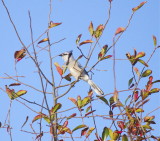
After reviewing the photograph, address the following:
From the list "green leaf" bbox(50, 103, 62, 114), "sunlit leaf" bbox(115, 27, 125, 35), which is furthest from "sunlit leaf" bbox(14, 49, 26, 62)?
"sunlit leaf" bbox(115, 27, 125, 35)

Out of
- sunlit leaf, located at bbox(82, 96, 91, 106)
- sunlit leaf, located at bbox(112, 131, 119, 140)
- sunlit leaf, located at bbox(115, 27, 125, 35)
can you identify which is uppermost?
sunlit leaf, located at bbox(115, 27, 125, 35)

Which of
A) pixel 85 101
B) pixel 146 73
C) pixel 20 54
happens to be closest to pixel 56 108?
pixel 85 101

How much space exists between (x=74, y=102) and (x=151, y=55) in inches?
28.9

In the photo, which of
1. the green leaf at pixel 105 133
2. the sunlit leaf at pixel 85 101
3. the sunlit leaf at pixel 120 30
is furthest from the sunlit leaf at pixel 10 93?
the sunlit leaf at pixel 120 30

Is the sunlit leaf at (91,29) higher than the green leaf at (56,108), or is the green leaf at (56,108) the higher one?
the sunlit leaf at (91,29)

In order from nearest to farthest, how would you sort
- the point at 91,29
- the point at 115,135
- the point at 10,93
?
A: the point at 115,135
the point at 10,93
the point at 91,29

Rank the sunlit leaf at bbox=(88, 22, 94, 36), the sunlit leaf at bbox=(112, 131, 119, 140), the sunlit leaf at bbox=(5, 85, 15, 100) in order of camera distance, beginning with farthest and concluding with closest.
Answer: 1. the sunlit leaf at bbox=(88, 22, 94, 36)
2. the sunlit leaf at bbox=(5, 85, 15, 100)
3. the sunlit leaf at bbox=(112, 131, 119, 140)

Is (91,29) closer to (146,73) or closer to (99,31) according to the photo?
(99,31)

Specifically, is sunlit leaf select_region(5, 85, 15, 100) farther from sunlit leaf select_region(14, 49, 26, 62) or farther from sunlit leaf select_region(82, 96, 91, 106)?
sunlit leaf select_region(82, 96, 91, 106)

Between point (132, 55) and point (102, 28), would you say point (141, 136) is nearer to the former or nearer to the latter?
point (132, 55)

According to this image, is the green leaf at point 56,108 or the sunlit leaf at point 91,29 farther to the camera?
the sunlit leaf at point 91,29

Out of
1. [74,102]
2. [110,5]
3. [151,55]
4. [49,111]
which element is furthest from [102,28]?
[49,111]

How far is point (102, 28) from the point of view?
9.18 feet

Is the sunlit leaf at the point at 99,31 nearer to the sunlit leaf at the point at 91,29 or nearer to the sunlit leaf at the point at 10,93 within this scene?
the sunlit leaf at the point at 91,29
